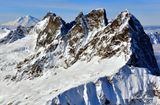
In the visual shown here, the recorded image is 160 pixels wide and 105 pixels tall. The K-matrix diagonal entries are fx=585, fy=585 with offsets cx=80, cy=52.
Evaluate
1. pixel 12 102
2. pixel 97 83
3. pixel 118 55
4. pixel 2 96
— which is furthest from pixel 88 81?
pixel 2 96

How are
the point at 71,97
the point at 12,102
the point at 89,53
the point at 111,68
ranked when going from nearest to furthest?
the point at 71,97
the point at 111,68
the point at 12,102
the point at 89,53

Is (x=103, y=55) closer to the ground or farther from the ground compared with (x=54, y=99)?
farther from the ground

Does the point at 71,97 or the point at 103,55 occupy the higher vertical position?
the point at 103,55

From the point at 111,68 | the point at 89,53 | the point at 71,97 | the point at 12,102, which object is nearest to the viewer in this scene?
the point at 71,97

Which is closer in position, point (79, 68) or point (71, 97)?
point (71, 97)

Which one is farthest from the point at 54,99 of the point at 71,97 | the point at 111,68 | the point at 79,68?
the point at 79,68

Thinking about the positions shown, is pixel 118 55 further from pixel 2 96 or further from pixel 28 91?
pixel 2 96

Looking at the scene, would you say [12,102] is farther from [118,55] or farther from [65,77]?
[118,55]

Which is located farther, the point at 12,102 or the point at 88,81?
the point at 12,102

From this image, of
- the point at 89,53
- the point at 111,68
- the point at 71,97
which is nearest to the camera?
the point at 71,97
